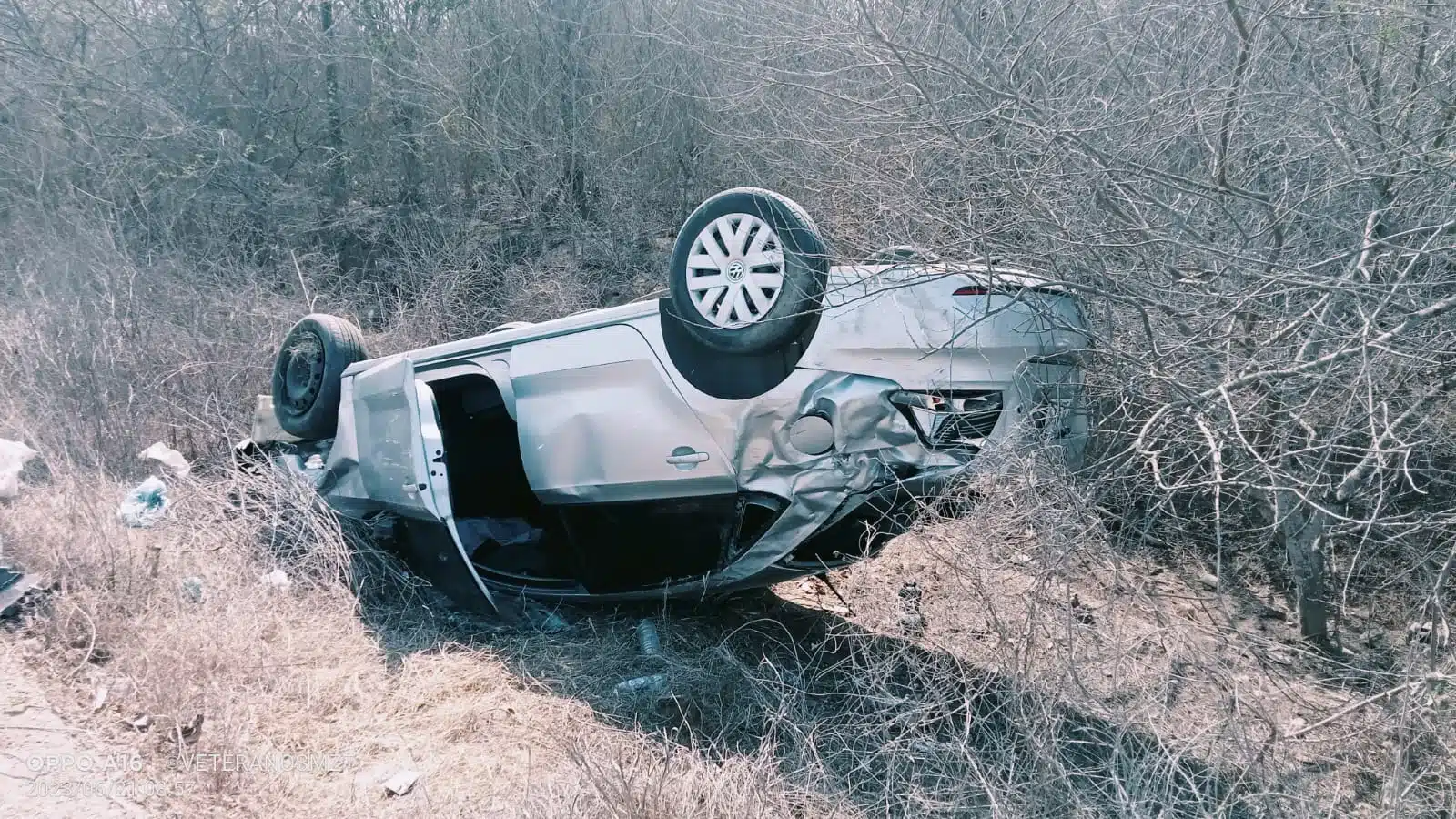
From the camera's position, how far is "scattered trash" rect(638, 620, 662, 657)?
15.7ft

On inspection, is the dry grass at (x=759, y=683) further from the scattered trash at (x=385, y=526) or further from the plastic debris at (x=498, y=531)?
the plastic debris at (x=498, y=531)

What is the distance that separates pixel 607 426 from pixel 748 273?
1.03 meters

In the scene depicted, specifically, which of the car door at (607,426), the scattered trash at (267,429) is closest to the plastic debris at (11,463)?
the scattered trash at (267,429)

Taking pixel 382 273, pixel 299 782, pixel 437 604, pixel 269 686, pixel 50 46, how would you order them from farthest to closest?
pixel 50 46 → pixel 382 273 → pixel 437 604 → pixel 269 686 → pixel 299 782

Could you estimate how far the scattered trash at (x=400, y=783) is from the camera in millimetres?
3588

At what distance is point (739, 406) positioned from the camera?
4.30 m

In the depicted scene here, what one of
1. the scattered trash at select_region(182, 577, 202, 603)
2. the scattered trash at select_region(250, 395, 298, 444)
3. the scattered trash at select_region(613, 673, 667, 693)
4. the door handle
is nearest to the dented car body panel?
the door handle

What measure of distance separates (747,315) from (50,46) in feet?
44.2

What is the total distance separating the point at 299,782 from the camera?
11.8 feet

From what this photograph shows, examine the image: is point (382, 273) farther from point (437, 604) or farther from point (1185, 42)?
point (1185, 42)

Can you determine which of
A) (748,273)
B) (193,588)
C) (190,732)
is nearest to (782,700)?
(748,273)

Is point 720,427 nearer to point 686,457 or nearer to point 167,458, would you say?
point 686,457

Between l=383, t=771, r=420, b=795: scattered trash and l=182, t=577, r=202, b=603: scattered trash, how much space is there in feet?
6.36

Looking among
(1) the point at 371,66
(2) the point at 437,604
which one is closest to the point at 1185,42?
(2) the point at 437,604
